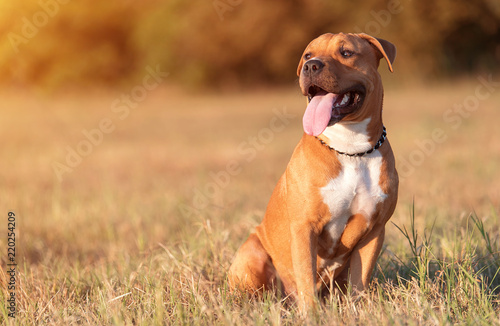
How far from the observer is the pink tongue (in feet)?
10.0

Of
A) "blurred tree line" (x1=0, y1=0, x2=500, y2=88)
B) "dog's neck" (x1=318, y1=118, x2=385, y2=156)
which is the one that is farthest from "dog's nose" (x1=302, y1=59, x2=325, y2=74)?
"blurred tree line" (x1=0, y1=0, x2=500, y2=88)

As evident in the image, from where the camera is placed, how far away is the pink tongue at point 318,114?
305cm

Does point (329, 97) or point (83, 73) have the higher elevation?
point (83, 73)

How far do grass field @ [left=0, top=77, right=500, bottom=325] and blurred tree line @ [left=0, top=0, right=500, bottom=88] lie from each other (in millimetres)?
5771

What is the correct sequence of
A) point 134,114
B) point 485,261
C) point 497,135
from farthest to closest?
point 134,114 → point 497,135 → point 485,261

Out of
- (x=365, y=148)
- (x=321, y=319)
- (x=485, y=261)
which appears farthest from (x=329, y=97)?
(x=485, y=261)

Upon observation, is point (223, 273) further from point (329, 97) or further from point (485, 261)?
point (485, 261)

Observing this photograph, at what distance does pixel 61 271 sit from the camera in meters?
4.02

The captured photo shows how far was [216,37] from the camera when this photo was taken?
29312 millimetres

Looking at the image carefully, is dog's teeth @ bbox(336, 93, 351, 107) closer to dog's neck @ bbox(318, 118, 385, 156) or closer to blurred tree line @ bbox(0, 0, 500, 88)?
dog's neck @ bbox(318, 118, 385, 156)

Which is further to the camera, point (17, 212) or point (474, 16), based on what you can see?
point (474, 16)

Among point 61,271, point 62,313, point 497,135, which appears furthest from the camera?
point 497,135

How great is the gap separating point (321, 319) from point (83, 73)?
1266 inches

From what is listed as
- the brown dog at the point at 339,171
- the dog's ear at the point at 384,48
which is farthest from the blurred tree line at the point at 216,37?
the brown dog at the point at 339,171
